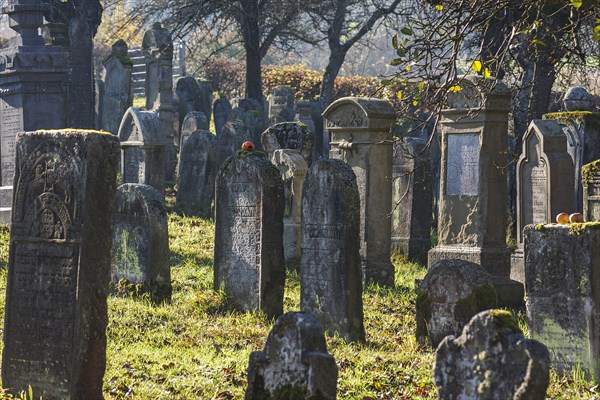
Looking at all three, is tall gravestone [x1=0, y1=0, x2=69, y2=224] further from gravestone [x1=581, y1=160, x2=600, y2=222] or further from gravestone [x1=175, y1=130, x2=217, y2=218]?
gravestone [x1=581, y1=160, x2=600, y2=222]

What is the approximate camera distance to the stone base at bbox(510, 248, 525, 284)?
14495mm

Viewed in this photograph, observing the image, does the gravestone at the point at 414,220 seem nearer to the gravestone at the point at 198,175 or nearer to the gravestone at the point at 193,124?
the gravestone at the point at 198,175

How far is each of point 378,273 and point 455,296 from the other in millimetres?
4584

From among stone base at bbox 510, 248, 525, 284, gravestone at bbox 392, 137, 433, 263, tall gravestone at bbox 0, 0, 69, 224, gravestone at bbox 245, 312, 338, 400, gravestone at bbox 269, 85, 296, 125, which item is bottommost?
gravestone at bbox 245, 312, 338, 400

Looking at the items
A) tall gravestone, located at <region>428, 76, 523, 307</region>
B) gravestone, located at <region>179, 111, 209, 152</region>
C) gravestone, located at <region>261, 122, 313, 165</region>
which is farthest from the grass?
gravestone, located at <region>179, 111, 209, 152</region>

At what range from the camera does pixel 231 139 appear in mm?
20125

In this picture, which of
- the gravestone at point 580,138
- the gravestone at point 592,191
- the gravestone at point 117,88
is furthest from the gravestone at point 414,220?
the gravestone at point 117,88

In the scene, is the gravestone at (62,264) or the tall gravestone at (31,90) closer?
the gravestone at (62,264)

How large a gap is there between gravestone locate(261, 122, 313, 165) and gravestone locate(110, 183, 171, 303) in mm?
4295

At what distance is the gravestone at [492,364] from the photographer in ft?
17.6

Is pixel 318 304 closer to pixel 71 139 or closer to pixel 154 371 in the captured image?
pixel 154 371

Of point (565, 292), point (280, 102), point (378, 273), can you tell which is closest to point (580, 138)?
point (378, 273)

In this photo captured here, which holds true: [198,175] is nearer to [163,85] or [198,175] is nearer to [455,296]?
[163,85]

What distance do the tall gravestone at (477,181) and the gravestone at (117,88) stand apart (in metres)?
14.3
